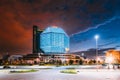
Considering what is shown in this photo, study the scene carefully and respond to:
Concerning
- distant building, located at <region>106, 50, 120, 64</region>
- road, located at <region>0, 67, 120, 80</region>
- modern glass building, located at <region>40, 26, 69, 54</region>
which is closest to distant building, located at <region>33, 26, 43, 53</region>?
modern glass building, located at <region>40, 26, 69, 54</region>

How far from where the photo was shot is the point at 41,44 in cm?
16862

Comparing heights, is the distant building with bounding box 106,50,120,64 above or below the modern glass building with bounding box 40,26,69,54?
below

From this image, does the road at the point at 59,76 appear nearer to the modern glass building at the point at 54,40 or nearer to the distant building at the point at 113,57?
the distant building at the point at 113,57

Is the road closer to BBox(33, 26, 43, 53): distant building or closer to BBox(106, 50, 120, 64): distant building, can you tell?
BBox(106, 50, 120, 64): distant building

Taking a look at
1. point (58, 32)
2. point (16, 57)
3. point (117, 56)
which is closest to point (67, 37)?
point (58, 32)

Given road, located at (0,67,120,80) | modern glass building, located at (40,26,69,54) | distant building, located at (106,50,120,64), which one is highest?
modern glass building, located at (40,26,69,54)

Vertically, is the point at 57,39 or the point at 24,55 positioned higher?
the point at 57,39

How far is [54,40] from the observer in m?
163

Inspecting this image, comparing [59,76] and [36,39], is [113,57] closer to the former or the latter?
[59,76]

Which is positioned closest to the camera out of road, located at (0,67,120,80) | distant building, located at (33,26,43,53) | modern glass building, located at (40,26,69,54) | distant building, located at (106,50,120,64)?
road, located at (0,67,120,80)

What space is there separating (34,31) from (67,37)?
23.1 metres

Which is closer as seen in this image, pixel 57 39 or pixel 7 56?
pixel 7 56

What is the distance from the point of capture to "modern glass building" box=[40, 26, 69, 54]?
532 feet

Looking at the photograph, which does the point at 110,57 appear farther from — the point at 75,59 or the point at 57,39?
the point at 57,39
